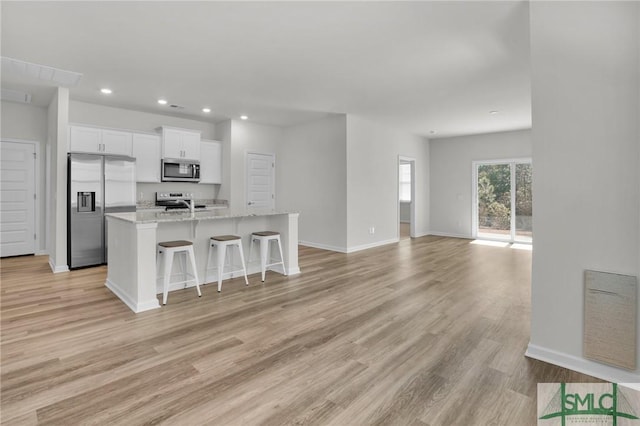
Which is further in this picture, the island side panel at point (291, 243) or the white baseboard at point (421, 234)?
the white baseboard at point (421, 234)

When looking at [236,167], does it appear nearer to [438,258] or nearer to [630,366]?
[438,258]

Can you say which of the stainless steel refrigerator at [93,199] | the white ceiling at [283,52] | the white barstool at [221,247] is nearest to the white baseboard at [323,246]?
the white barstool at [221,247]

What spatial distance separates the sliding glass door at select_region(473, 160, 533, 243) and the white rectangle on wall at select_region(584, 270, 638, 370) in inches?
239

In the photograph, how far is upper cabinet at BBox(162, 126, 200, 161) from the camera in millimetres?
6209

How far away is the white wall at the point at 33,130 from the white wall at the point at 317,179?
4515mm

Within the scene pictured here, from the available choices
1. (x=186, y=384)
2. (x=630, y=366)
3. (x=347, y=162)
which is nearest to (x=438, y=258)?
(x=347, y=162)

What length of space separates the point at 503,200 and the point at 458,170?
1.34 m

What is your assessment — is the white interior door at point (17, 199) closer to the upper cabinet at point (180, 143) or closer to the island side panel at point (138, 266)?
the upper cabinet at point (180, 143)

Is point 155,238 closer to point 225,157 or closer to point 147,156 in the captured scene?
point 147,156

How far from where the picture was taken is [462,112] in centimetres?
605

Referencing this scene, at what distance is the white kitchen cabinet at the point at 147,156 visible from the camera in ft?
19.5

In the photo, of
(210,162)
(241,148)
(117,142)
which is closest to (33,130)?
(117,142)

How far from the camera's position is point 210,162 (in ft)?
22.8

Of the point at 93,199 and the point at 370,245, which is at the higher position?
the point at 93,199
